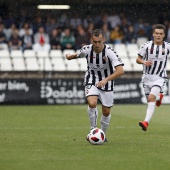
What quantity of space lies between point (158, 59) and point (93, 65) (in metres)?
2.89

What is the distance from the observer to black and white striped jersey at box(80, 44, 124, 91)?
11.1 metres

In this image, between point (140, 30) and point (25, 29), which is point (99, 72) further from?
point (140, 30)

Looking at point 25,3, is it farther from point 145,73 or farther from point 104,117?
point 104,117

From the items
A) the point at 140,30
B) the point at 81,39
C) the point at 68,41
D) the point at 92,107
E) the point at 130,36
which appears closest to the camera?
the point at 92,107

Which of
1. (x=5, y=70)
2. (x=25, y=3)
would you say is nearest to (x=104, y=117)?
(x=5, y=70)

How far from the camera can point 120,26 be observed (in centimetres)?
2588

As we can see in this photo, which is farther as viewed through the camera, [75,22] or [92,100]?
[75,22]

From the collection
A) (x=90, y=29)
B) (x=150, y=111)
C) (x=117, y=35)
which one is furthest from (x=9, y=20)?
(x=150, y=111)

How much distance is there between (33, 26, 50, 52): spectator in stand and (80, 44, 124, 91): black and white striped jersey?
1295cm

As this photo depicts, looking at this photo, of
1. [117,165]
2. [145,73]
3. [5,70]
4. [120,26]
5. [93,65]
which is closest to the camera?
[117,165]

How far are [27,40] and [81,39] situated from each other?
2000mm

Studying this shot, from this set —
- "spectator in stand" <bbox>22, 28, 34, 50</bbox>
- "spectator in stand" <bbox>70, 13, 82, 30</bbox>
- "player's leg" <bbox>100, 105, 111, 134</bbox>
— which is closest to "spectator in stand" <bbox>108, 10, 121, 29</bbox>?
"spectator in stand" <bbox>70, 13, 82, 30</bbox>

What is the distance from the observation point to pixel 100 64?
1116cm

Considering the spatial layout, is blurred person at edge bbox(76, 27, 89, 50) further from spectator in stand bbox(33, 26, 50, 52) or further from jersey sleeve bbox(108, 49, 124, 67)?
jersey sleeve bbox(108, 49, 124, 67)
